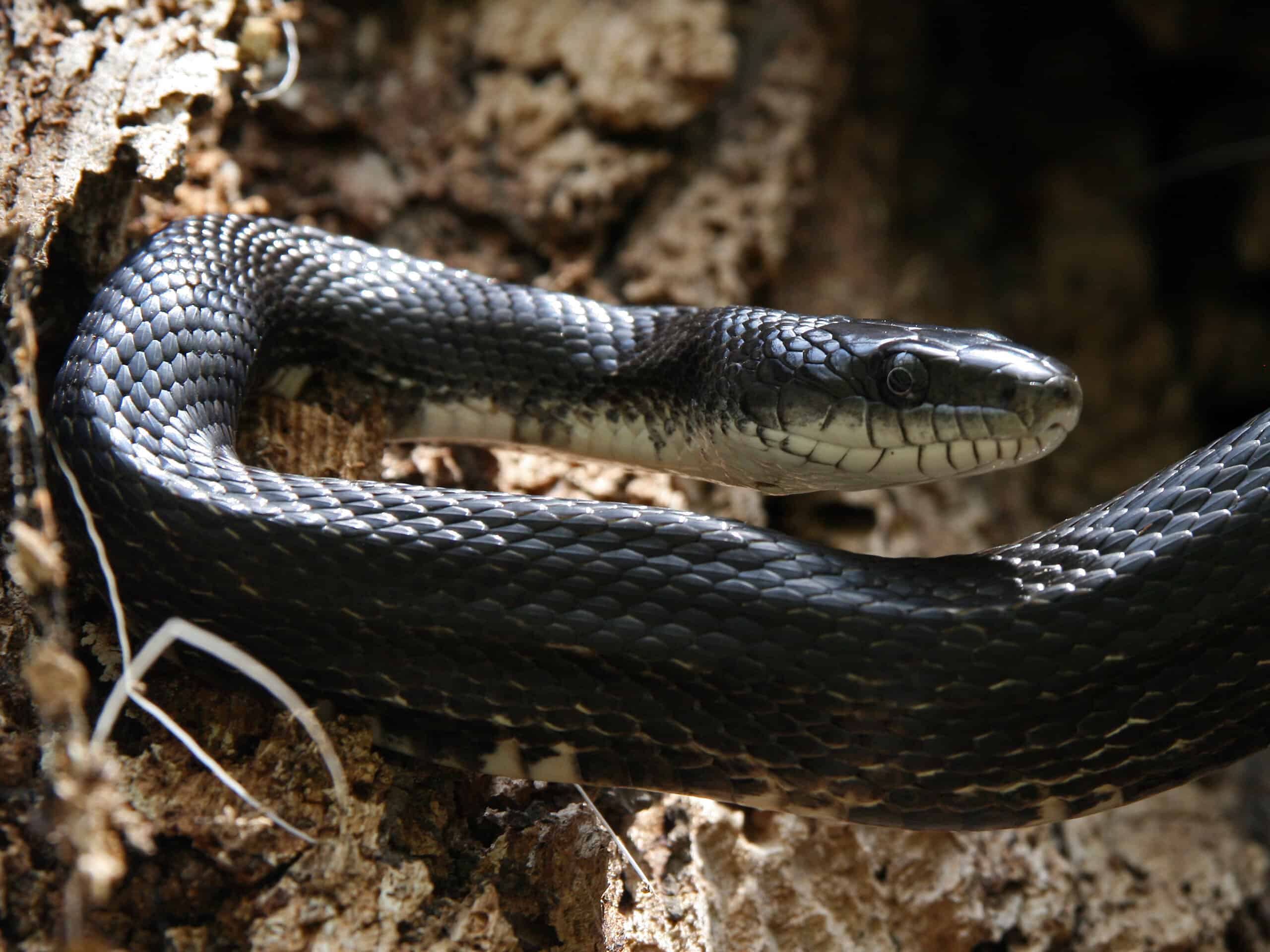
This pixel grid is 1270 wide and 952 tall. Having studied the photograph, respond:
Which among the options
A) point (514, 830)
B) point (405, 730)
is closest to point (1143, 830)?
point (514, 830)

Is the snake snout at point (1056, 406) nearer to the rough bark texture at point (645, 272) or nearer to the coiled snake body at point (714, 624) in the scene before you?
the coiled snake body at point (714, 624)

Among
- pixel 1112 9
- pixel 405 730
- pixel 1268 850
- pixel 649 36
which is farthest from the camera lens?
pixel 1112 9

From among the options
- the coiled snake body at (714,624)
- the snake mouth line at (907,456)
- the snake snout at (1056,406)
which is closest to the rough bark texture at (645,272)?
the coiled snake body at (714,624)

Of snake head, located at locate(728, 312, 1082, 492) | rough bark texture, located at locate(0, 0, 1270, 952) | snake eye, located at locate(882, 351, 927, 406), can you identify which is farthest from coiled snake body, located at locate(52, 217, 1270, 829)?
snake eye, located at locate(882, 351, 927, 406)

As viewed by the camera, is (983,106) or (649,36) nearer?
(649,36)

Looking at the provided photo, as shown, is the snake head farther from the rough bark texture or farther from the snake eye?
the rough bark texture

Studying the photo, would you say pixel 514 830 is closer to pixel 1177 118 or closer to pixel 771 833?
pixel 771 833
